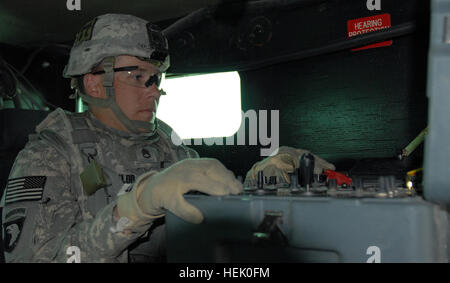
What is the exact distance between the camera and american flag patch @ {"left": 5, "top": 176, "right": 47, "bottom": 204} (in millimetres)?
1254

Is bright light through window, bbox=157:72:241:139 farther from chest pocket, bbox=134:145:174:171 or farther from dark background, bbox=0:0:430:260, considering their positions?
chest pocket, bbox=134:145:174:171

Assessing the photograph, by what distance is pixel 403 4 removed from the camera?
166 centimetres

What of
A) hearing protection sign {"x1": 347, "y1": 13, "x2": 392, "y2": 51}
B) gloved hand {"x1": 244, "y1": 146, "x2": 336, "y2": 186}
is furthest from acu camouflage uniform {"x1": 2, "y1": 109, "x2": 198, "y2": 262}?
hearing protection sign {"x1": 347, "y1": 13, "x2": 392, "y2": 51}

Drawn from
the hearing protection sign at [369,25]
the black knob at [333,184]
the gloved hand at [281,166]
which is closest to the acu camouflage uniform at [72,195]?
the gloved hand at [281,166]

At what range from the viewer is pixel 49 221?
1.25 metres

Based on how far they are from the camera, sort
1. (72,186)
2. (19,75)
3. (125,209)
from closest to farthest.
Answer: (125,209) < (72,186) < (19,75)

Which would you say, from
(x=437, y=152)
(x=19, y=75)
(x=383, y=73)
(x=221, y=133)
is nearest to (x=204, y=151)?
(x=221, y=133)

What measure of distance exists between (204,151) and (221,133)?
15 cm

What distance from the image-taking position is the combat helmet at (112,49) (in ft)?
5.11

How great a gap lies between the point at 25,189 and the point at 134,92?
0.53 metres

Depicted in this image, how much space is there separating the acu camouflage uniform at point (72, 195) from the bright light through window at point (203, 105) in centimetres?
56

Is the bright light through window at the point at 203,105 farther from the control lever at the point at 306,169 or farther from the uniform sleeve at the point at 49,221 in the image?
the control lever at the point at 306,169

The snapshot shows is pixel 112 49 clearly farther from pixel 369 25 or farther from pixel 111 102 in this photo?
pixel 369 25

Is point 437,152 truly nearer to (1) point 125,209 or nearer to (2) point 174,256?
(2) point 174,256
